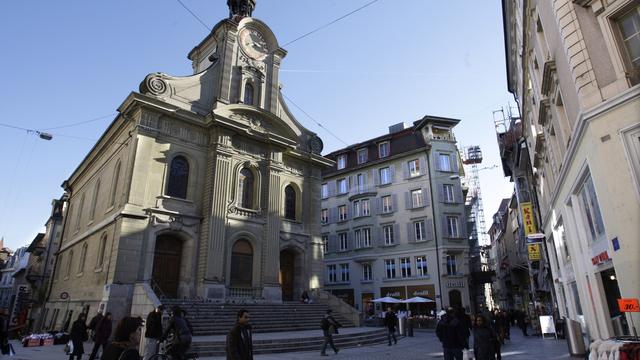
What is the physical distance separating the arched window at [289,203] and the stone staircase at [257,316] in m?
6.78

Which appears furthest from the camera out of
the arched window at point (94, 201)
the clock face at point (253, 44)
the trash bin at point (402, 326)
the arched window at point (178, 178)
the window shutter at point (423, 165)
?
the window shutter at point (423, 165)

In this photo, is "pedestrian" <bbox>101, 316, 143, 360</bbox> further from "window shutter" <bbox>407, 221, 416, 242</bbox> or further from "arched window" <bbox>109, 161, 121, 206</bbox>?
"window shutter" <bbox>407, 221, 416, 242</bbox>

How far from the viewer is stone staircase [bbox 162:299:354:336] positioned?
1612cm

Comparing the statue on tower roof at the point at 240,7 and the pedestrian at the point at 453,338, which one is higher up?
the statue on tower roof at the point at 240,7

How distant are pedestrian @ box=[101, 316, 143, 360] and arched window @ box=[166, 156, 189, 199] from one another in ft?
57.4

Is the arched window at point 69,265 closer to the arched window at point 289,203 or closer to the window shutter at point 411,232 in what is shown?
the arched window at point 289,203

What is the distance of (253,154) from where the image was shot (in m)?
24.3

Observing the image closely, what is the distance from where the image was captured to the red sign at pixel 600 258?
920 centimetres

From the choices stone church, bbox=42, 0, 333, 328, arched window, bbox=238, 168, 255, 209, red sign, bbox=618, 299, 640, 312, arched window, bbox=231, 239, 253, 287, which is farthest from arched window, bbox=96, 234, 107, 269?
red sign, bbox=618, 299, 640, 312

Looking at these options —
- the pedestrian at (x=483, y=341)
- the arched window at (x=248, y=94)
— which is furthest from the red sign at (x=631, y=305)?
the arched window at (x=248, y=94)

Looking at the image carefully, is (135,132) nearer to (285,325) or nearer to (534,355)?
(285,325)

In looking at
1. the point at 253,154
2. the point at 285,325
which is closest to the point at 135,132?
the point at 253,154

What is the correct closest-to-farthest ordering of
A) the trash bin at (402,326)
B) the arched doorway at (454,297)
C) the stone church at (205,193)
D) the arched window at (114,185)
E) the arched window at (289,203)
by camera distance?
the stone church at (205,193)
the arched window at (114,185)
the trash bin at (402,326)
the arched window at (289,203)
the arched doorway at (454,297)

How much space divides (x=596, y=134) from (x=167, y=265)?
1919cm
